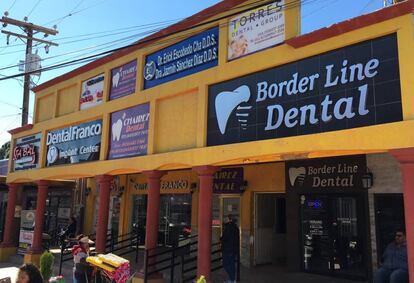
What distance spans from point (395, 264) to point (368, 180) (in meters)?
2.66

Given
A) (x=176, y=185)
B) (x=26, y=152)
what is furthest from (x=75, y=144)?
(x=26, y=152)

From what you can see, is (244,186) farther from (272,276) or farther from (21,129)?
(21,129)

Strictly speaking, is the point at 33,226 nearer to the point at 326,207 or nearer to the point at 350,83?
the point at 326,207

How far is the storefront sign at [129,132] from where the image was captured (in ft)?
41.6

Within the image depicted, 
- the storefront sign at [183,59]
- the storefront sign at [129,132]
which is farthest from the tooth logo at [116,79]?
the storefront sign at [183,59]

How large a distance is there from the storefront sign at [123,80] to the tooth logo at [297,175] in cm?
521

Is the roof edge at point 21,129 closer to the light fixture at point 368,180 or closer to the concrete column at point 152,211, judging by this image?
the concrete column at point 152,211

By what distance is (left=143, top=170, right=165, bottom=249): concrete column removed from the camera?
11844 mm

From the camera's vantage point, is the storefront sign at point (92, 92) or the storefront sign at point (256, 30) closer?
the storefront sign at point (256, 30)

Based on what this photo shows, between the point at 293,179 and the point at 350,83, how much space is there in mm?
5104

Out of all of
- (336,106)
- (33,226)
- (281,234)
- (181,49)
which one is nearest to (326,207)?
(281,234)

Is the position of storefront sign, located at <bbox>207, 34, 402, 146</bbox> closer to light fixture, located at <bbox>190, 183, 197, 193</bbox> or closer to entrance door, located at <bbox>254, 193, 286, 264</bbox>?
entrance door, located at <bbox>254, 193, 286, 264</bbox>

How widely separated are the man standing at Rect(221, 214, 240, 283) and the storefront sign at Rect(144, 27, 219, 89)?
159 inches

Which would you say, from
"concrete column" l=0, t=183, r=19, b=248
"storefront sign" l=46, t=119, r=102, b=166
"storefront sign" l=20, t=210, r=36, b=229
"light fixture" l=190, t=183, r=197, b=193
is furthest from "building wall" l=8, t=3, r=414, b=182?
"light fixture" l=190, t=183, r=197, b=193
